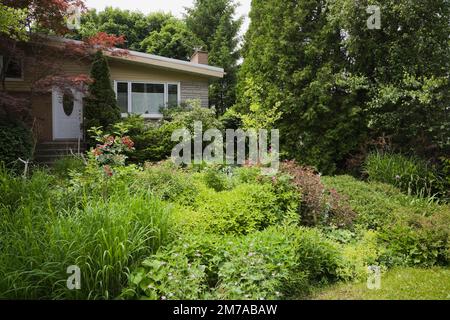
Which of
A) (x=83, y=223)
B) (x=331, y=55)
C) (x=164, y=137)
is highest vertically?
(x=331, y=55)

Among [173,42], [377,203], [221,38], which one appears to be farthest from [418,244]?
[173,42]

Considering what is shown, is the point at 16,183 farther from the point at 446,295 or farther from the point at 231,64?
the point at 231,64

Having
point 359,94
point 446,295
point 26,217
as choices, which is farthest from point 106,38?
point 446,295

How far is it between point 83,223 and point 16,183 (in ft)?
7.63

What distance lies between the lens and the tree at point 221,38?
23516 mm

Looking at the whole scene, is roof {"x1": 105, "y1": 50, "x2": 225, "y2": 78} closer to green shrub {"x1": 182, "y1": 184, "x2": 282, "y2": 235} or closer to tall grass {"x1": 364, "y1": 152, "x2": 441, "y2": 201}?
tall grass {"x1": 364, "y1": 152, "x2": 441, "y2": 201}

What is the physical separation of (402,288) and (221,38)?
21.6 m

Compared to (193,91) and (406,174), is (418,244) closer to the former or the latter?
(406,174)

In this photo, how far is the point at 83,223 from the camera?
4.16 m

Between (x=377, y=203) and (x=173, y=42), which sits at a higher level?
(x=173, y=42)

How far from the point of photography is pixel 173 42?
999 inches

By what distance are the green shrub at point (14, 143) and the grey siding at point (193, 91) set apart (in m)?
6.53

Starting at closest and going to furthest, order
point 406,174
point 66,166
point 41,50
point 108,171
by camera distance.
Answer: point 108,171 → point 406,174 → point 66,166 → point 41,50

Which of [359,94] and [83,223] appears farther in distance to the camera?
[359,94]
